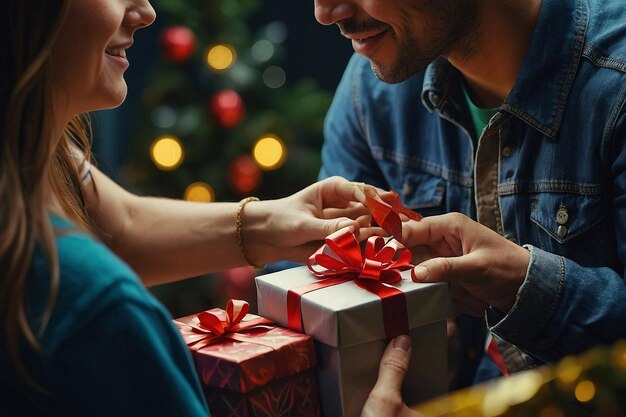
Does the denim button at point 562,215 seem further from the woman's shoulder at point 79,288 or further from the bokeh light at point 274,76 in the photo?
the bokeh light at point 274,76

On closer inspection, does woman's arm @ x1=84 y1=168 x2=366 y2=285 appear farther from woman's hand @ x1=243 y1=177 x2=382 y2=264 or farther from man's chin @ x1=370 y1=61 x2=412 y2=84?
man's chin @ x1=370 y1=61 x2=412 y2=84

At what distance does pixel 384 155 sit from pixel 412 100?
13cm

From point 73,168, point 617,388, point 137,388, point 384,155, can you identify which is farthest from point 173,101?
point 617,388

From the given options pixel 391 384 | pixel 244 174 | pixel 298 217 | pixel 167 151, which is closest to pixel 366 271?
pixel 391 384

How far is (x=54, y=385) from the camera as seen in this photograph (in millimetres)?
850

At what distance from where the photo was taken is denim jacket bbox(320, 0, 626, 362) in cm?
135

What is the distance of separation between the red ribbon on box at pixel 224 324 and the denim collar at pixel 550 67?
64cm

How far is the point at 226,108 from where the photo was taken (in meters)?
2.76

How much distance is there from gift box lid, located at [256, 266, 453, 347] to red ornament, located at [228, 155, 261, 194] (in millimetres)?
1557

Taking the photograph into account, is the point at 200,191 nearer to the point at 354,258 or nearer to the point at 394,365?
the point at 354,258

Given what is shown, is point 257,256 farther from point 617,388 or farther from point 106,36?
point 617,388

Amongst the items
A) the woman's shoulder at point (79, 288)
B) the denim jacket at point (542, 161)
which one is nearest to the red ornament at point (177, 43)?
the denim jacket at point (542, 161)

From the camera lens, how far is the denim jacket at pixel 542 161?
1353mm

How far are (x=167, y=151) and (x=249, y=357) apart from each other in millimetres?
1819
